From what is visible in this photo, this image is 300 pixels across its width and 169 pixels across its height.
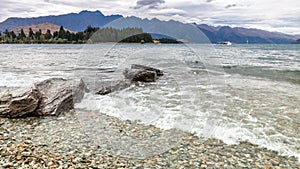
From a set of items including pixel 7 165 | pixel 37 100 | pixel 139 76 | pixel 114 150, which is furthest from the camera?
pixel 139 76

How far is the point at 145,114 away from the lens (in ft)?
25.9

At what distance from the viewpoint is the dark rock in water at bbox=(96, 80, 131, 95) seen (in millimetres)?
11059

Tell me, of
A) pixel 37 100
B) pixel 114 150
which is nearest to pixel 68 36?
pixel 37 100

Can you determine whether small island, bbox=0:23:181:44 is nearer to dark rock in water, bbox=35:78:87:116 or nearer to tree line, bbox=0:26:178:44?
tree line, bbox=0:26:178:44

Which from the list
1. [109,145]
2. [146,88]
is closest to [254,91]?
[146,88]

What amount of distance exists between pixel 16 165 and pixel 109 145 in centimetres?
187

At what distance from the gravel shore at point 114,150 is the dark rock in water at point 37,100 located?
2.27ft

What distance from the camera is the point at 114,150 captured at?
16.7 ft

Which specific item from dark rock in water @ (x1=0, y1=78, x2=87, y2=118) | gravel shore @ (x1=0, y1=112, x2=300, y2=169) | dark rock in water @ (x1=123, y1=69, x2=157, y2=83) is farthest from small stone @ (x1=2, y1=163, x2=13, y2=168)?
dark rock in water @ (x1=123, y1=69, x2=157, y2=83)

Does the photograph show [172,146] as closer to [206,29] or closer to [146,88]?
[206,29]

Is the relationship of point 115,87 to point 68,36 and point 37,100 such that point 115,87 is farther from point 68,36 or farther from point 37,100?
point 68,36

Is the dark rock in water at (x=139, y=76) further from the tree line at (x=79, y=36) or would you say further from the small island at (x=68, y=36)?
the small island at (x=68, y=36)

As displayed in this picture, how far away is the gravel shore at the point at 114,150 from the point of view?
4.50m

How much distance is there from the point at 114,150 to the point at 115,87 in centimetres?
688
